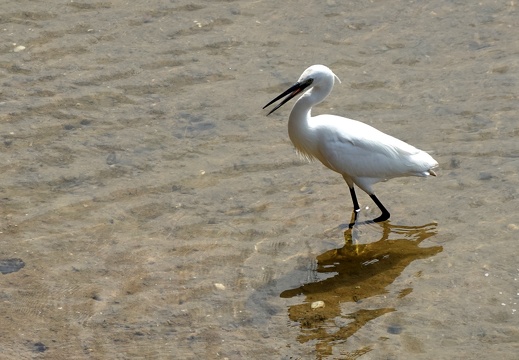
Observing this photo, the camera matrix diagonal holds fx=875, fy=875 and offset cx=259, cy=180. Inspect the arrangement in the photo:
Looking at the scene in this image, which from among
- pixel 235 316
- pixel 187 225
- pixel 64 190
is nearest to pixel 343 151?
pixel 187 225

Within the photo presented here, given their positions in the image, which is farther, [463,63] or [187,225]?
[463,63]

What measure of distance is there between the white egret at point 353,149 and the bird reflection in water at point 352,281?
0.31 m

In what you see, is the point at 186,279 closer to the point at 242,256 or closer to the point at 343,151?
the point at 242,256

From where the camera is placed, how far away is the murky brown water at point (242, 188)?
18.7ft

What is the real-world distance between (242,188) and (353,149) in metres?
1.00

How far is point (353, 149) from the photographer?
22.7 feet

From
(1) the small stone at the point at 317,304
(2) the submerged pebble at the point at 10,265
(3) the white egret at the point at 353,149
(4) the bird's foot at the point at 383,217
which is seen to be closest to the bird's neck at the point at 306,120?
(3) the white egret at the point at 353,149

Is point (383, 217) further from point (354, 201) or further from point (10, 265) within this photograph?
point (10, 265)

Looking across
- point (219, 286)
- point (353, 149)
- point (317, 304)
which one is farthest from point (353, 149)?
point (219, 286)

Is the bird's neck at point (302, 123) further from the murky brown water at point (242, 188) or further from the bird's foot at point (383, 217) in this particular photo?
the bird's foot at point (383, 217)

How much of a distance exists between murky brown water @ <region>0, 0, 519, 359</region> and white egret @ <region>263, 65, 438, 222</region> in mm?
363

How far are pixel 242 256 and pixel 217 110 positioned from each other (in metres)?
2.25

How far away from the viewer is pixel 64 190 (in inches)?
281

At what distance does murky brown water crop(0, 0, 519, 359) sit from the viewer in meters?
5.69
